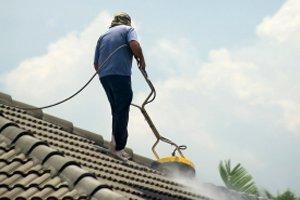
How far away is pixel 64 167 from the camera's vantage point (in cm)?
448

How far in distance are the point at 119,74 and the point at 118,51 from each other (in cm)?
27

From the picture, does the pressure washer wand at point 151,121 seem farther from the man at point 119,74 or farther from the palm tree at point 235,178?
A: the palm tree at point 235,178

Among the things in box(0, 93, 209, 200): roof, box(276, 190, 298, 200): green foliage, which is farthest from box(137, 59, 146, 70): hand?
box(276, 190, 298, 200): green foliage

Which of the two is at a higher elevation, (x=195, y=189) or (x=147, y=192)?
(x=195, y=189)

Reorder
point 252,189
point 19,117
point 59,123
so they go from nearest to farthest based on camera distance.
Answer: point 19,117
point 59,123
point 252,189

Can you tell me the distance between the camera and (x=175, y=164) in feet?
25.7

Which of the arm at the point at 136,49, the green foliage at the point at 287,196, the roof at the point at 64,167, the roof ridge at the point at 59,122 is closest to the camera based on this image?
the roof at the point at 64,167

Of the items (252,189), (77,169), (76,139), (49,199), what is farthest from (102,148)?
(252,189)

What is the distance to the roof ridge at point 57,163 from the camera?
4.25m

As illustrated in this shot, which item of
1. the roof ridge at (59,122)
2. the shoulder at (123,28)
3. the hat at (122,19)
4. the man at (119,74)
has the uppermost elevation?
the hat at (122,19)

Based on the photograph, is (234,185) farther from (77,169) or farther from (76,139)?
(77,169)

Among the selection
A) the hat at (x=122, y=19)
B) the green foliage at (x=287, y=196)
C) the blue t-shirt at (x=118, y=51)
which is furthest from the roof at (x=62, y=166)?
the green foliage at (x=287, y=196)

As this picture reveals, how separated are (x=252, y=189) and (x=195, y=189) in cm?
1163

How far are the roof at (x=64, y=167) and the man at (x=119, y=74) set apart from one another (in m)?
0.32
